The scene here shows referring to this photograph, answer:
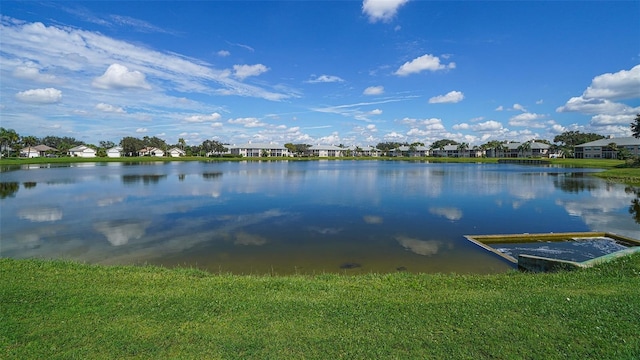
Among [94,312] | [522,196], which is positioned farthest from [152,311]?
[522,196]

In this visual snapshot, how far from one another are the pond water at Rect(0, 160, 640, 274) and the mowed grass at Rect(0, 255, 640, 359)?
3509mm

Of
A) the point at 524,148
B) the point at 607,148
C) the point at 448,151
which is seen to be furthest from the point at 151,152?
the point at 607,148

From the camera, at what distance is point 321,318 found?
6066mm

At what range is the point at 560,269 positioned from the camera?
9688mm

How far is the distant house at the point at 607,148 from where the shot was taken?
95688 millimetres

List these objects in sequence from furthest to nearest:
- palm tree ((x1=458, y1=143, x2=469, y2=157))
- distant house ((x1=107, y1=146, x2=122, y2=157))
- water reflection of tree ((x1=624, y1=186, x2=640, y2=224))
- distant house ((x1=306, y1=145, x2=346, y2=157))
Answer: distant house ((x1=306, y1=145, x2=346, y2=157))
palm tree ((x1=458, y1=143, x2=469, y2=157))
distant house ((x1=107, y1=146, x2=122, y2=157))
water reflection of tree ((x1=624, y1=186, x2=640, y2=224))

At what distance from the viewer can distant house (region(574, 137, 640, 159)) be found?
3767 inches

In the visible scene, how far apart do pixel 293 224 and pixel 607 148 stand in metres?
119

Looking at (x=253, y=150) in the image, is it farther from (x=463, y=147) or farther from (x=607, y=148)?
(x=607, y=148)

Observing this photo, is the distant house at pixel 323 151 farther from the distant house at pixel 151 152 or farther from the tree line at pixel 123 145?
the distant house at pixel 151 152

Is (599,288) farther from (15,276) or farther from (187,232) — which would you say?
(187,232)

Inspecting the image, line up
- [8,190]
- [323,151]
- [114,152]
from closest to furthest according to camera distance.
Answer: [8,190] → [114,152] → [323,151]

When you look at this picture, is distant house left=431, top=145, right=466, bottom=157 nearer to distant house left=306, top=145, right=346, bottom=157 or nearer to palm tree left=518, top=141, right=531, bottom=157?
palm tree left=518, top=141, right=531, bottom=157

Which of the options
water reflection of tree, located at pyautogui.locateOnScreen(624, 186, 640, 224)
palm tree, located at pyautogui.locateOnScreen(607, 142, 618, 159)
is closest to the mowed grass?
water reflection of tree, located at pyautogui.locateOnScreen(624, 186, 640, 224)
